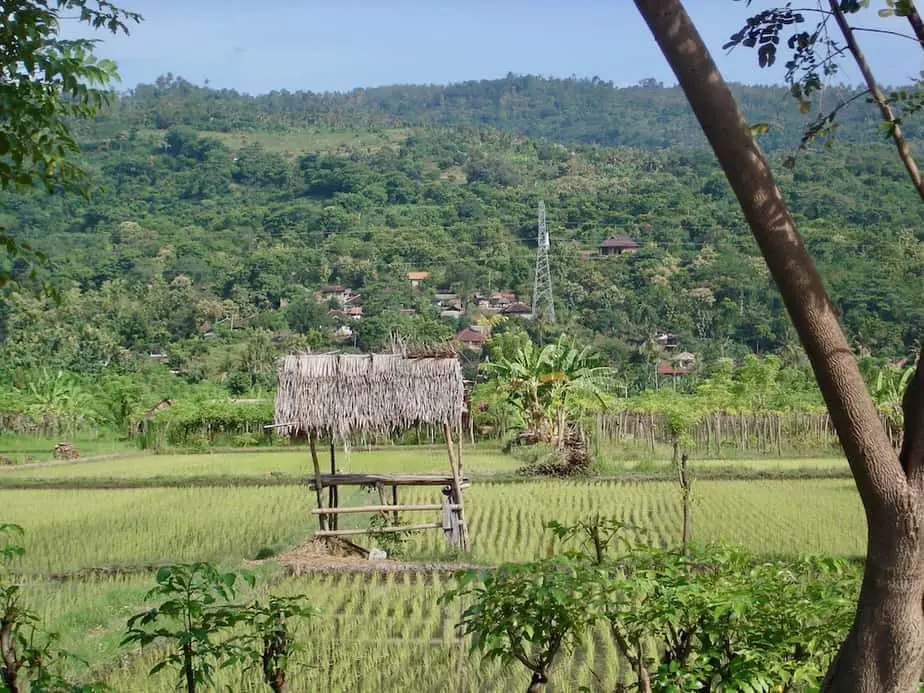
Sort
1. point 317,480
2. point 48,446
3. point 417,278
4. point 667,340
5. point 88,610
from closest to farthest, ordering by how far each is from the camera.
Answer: point 88,610
point 317,480
point 48,446
point 667,340
point 417,278

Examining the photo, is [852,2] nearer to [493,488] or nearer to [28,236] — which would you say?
[493,488]

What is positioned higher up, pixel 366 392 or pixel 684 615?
pixel 366 392

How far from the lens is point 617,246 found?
6981 centimetres

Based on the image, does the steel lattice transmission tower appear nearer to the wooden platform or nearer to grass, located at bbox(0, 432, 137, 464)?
grass, located at bbox(0, 432, 137, 464)

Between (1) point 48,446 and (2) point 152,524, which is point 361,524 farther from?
(1) point 48,446

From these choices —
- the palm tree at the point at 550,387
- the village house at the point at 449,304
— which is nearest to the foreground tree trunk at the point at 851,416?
the palm tree at the point at 550,387

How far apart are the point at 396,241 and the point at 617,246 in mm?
14963

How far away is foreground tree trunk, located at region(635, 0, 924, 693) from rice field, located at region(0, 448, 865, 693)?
5.78ft

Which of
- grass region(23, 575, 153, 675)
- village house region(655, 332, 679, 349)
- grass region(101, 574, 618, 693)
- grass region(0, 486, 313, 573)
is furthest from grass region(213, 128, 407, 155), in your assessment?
grass region(101, 574, 618, 693)

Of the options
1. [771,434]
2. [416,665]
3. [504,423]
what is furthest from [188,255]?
[416,665]

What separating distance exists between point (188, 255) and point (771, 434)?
48.2m

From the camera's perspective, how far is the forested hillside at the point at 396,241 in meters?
47.9

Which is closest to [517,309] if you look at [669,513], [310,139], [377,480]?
[669,513]

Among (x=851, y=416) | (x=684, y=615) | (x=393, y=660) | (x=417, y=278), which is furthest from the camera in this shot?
(x=417, y=278)
